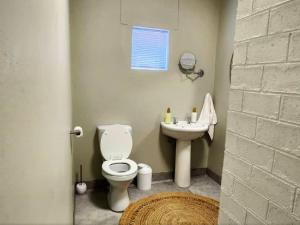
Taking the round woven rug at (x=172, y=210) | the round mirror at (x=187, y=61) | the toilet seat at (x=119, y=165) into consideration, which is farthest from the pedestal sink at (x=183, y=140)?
the round mirror at (x=187, y=61)

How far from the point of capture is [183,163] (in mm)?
2818

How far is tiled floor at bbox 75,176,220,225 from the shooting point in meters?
2.12

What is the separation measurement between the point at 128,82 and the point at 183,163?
123cm

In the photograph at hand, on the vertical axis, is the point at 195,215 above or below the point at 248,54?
below

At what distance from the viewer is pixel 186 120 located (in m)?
2.97

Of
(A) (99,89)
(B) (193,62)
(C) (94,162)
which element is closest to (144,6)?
(B) (193,62)

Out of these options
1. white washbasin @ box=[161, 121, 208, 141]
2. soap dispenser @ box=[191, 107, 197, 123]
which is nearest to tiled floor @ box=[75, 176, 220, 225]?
white washbasin @ box=[161, 121, 208, 141]

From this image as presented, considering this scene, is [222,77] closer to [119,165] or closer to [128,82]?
[128,82]

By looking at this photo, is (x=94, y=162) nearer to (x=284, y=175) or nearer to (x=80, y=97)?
(x=80, y=97)

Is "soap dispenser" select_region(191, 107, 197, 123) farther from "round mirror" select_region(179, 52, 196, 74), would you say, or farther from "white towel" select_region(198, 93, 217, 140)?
"round mirror" select_region(179, 52, 196, 74)

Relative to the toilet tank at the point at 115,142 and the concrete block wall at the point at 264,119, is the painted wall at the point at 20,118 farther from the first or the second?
the toilet tank at the point at 115,142

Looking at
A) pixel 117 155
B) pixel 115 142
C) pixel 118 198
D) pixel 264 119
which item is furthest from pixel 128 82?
pixel 264 119

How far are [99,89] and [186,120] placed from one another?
1210 mm

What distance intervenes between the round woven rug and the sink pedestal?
9.1 inches
